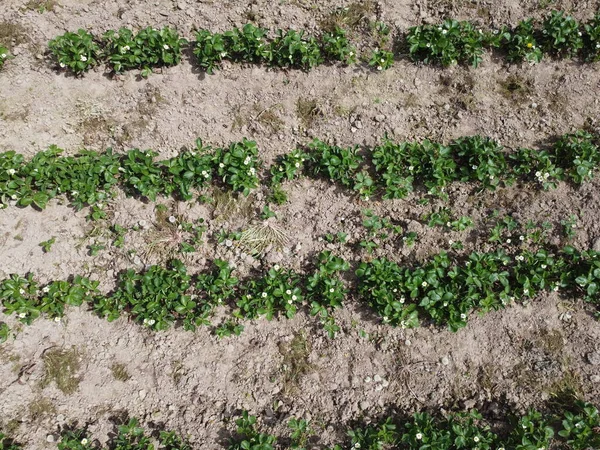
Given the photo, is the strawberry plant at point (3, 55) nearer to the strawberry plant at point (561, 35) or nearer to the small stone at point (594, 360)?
the strawberry plant at point (561, 35)

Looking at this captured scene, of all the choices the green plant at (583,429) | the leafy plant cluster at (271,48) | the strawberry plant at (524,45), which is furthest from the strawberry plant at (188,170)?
the green plant at (583,429)

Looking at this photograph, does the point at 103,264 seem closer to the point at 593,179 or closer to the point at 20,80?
the point at 20,80

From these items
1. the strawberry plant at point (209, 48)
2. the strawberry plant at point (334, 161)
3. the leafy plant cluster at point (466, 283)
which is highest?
the strawberry plant at point (209, 48)

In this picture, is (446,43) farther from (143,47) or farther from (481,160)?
(143,47)

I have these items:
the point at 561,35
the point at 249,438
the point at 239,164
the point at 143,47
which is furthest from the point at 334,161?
the point at 561,35

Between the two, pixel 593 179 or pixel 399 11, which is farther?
pixel 399 11

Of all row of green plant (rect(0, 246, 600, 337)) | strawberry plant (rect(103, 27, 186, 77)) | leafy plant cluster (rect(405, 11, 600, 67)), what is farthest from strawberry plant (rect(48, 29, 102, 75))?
leafy plant cluster (rect(405, 11, 600, 67))

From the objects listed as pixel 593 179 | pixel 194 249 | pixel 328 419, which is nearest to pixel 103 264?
pixel 194 249

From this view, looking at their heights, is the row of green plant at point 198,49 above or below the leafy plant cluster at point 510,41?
below
